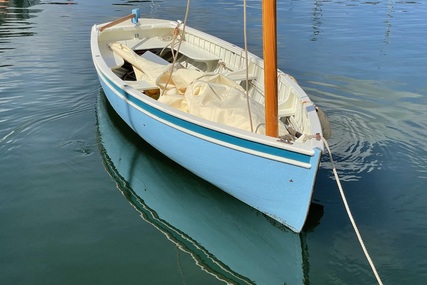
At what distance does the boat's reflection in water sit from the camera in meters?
5.51

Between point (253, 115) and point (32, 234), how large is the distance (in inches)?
139

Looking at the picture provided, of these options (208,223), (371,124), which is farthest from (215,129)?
(371,124)

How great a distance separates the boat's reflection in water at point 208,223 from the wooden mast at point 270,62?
1489mm

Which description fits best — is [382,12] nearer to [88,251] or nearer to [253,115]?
[253,115]

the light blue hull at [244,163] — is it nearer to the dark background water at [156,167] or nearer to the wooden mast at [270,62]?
the wooden mast at [270,62]

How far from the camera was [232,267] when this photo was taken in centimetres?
553

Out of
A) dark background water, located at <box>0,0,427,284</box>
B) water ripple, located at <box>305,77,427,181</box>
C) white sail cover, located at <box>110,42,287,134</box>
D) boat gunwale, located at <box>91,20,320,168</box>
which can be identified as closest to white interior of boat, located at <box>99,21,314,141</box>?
white sail cover, located at <box>110,42,287,134</box>

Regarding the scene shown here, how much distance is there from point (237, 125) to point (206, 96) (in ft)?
3.29

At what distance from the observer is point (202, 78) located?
7.90m

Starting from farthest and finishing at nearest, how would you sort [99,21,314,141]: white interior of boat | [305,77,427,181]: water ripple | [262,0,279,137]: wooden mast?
1. [305,77,427,181]: water ripple
2. [99,21,314,141]: white interior of boat
3. [262,0,279,137]: wooden mast

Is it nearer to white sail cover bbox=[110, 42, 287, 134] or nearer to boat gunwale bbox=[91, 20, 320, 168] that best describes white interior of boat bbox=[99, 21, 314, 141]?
white sail cover bbox=[110, 42, 287, 134]

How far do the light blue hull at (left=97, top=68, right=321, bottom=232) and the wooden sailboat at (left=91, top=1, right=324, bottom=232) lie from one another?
0.5 inches

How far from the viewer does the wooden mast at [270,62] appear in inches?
207

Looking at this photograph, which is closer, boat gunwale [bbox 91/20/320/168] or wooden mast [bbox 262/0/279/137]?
boat gunwale [bbox 91/20/320/168]
